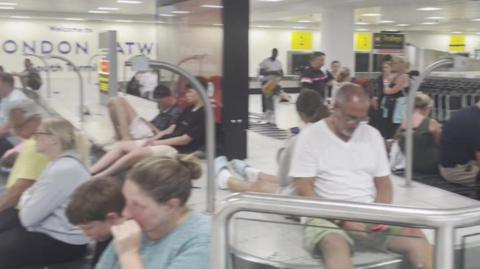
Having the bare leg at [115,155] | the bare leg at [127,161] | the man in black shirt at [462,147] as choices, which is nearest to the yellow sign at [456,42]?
the man in black shirt at [462,147]

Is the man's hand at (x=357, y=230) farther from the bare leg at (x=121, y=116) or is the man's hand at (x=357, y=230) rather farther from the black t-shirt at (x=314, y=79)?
the black t-shirt at (x=314, y=79)

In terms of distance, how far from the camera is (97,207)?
2389mm

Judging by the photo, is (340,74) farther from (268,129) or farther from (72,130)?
(72,130)

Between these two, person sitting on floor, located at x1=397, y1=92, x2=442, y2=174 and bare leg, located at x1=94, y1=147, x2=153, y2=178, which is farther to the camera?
person sitting on floor, located at x1=397, y1=92, x2=442, y2=174

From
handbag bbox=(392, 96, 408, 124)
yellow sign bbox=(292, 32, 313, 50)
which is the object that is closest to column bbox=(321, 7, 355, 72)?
handbag bbox=(392, 96, 408, 124)

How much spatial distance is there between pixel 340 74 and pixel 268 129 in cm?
172

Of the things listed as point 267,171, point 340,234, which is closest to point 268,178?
point 267,171

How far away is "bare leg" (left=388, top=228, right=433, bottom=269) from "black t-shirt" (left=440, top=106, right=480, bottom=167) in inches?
126

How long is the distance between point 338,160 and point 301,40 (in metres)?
27.1

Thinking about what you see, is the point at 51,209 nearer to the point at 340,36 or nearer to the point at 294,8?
the point at 340,36

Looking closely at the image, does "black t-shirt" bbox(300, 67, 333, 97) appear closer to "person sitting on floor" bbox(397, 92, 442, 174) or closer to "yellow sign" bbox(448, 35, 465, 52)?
"person sitting on floor" bbox(397, 92, 442, 174)

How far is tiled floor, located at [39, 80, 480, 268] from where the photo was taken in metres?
2.24

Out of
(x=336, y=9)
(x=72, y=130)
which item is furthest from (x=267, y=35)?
(x=72, y=130)

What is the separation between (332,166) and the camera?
314 cm
